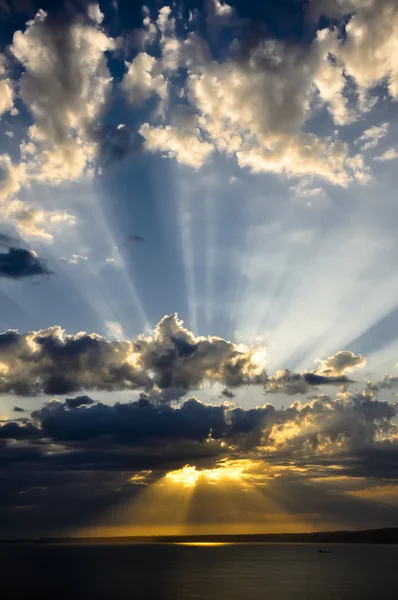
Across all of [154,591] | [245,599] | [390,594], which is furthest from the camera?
[154,591]

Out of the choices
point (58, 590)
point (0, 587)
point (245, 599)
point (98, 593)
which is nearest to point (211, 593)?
point (245, 599)

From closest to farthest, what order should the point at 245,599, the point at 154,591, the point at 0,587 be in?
the point at 245,599
the point at 154,591
the point at 0,587

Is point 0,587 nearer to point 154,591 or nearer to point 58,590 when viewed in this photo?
point 58,590

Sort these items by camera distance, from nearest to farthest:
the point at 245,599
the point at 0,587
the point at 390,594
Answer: the point at 245,599, the point at 390,594, the point at 0,587

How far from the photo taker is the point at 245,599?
160250 mm

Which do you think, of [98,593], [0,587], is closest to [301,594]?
[98,593]

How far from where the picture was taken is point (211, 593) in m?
177

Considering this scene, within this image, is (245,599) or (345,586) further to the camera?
(345,586)

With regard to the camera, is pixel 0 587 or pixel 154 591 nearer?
pixel 154 591

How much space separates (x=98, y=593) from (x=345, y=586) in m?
94.1

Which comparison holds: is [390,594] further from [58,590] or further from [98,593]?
[58,590]

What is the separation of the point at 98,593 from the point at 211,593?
38.8 m

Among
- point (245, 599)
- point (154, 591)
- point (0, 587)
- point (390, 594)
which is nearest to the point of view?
point (245, 599)

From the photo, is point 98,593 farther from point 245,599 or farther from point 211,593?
point 245,599
